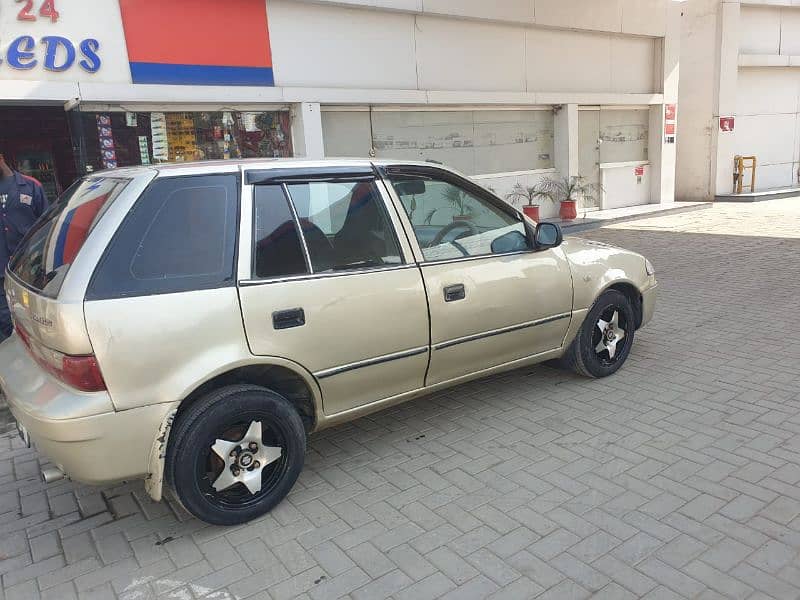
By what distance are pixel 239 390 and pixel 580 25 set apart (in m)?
12.9

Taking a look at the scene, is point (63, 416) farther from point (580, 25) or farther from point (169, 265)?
point (580, 25)

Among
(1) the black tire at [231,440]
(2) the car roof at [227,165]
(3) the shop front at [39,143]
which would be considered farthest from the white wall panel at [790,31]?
(1) the black tire at [231,440]

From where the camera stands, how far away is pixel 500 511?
10.2 ft

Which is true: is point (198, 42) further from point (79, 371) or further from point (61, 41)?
point (79, 371)

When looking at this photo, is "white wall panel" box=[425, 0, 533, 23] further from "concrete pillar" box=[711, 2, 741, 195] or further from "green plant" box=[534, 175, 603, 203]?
"concrete pillar" box=[711, 2, 741, 195]

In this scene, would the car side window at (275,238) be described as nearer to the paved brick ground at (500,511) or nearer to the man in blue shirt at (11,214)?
the paved brick ground at (500,511)

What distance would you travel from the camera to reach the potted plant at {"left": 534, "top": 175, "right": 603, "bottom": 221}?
13344 mm

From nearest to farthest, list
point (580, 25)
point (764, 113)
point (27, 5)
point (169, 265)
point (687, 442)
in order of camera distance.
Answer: point (169, 265) → point (687, 442) → point (27, 5) → point (580, 25) → point (764, 113)

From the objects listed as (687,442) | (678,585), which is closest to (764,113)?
(687,442)

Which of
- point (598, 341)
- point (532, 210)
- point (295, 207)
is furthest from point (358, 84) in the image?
point (295, 207)

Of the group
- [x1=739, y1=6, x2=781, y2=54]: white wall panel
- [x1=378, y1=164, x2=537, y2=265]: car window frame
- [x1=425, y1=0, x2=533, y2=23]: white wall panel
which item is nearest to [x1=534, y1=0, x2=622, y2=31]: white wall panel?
[x1=425, y1=0, x2=533, y2=23]: white wall panel

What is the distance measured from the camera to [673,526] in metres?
2.89

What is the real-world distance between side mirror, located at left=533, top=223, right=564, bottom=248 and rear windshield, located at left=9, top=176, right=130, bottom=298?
102 inches

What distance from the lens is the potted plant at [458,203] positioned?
4020 mm
